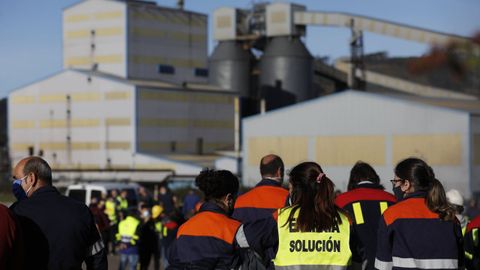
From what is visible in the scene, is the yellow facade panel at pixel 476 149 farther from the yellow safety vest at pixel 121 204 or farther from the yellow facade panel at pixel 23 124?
the yellow facade panel at pixel 23 124

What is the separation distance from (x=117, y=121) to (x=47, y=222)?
6040 cm

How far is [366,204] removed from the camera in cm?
920

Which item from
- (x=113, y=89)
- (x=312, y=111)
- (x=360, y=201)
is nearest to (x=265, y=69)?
(x=113, y=89)

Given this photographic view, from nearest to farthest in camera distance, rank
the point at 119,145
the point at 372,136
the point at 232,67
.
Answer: the point at 372,136, the point at 119,145, the point at 232,67

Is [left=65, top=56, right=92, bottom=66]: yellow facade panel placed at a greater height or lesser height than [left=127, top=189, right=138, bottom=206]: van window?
greater

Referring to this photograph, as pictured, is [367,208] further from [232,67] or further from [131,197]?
[232,67]

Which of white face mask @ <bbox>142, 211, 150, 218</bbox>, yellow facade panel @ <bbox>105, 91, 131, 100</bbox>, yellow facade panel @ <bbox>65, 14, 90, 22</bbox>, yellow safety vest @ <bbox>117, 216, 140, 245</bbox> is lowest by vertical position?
yellow safety vest @ <bbox>117, 216, 140, 245</bbox>

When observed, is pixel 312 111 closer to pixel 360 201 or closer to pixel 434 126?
pixel 434 126

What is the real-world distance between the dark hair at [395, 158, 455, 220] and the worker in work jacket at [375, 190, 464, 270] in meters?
0.07

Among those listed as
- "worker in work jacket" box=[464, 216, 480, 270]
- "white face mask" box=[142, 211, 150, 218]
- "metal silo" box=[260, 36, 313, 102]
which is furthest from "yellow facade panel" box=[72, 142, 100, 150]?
"worker in work jacket" box=[464, 216, 480, 270]

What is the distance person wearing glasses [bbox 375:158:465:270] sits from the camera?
726cm

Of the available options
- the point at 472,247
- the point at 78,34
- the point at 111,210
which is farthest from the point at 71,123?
the point at 472,247

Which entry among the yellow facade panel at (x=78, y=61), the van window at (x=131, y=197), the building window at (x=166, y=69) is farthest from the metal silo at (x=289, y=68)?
the van window at (x=131, y=197)

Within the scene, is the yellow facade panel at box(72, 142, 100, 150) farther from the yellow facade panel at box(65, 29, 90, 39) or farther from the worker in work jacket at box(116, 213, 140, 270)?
the worker in work jacket at box(116, 213, 140, 270)
